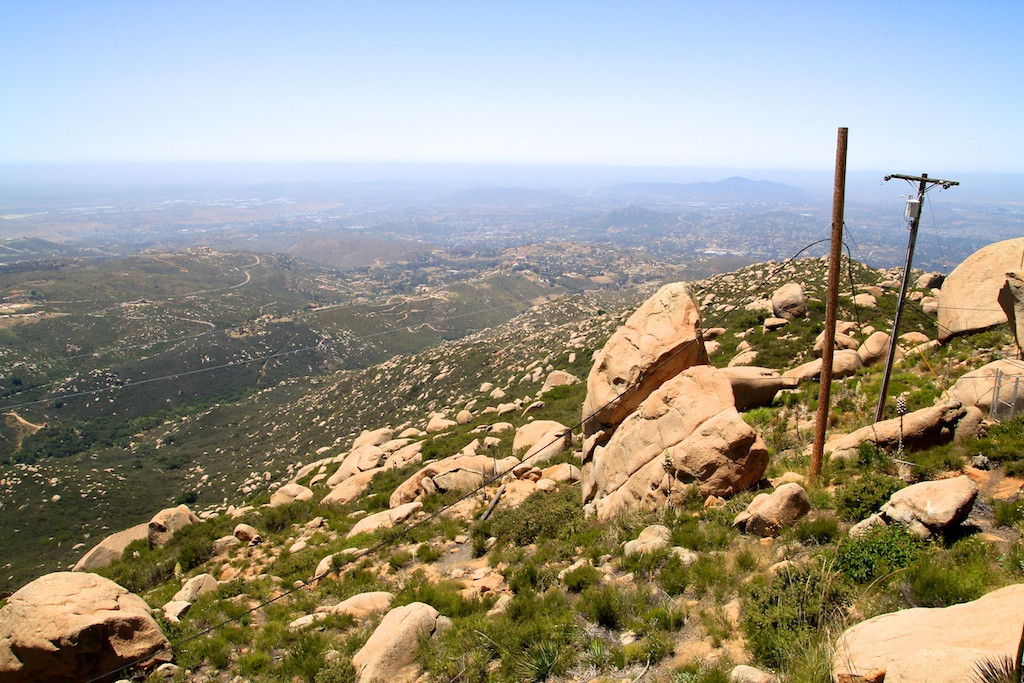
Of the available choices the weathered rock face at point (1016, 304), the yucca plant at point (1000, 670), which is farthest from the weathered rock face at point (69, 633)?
the weathered rock face at point (1016, 304)

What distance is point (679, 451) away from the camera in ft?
41.4

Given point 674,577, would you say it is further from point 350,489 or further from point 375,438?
point 375,438

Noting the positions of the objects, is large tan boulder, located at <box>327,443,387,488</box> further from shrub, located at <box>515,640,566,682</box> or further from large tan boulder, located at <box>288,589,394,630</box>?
shrub, located at <box>515,640,566,682</box>

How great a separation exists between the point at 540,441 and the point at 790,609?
15969mm

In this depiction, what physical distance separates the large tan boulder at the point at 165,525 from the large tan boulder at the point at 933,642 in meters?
25.6

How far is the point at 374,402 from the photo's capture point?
62406 mm

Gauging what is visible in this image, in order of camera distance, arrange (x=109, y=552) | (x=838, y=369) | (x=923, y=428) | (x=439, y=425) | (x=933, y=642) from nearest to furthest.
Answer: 1. (x=933, y=642)
2. (x=923, y=428)
3. (x=838, y=369)
4. (x=109, y=552)
5. (x=439, y=425)

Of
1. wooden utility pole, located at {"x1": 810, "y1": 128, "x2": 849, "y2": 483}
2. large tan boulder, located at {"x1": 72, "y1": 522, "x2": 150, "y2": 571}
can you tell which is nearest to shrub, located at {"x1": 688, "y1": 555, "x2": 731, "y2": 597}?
wooden utility pole, located at {"x1": 810, "y1": 128, "x2": 849, "y2": 483}

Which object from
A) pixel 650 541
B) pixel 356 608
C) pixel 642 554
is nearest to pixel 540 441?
pixel 650 541

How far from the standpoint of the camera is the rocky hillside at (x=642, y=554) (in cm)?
687

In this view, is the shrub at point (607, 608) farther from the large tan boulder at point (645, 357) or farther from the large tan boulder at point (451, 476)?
the large tan boulder at point (451, 476)

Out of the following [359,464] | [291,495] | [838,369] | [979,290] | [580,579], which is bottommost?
[291,495]

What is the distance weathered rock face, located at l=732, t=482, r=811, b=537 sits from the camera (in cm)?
978

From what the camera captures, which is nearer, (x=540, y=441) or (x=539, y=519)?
(x=539, y=519)
